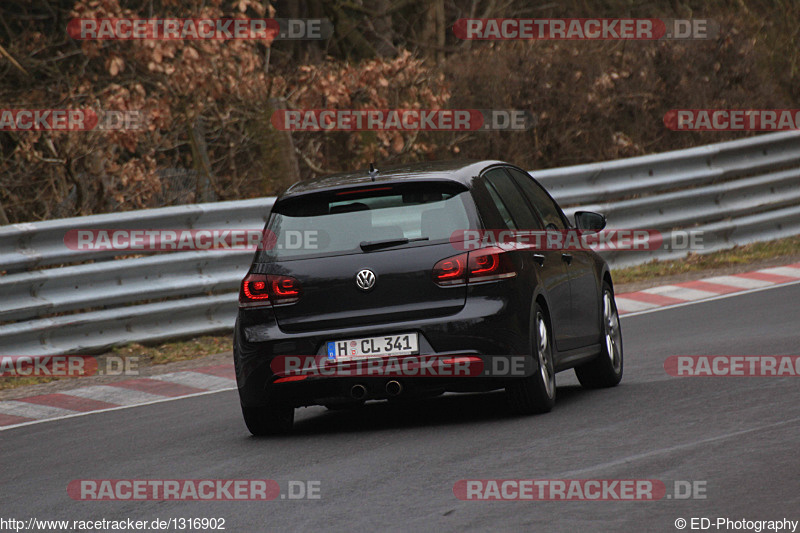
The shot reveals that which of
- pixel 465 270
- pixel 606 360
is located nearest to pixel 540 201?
pixel 606 360

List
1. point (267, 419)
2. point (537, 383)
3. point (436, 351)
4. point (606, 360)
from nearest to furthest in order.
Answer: point (436, 351)
point (537, 383)
point (267, 419)
point (606, 360)

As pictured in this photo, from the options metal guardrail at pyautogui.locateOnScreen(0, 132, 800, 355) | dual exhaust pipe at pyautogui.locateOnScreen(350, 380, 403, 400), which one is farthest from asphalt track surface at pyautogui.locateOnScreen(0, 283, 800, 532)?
metal guardrail at pyautogui.locateOnScreen(0, 132, 800, 355)

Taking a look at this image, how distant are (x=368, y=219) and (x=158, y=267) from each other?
541cm

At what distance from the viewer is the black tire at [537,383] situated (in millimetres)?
8336

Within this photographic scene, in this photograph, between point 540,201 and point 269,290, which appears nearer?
point 269,290

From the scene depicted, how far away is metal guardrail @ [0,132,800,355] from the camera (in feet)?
41.3

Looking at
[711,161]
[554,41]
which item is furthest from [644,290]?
[554,41]

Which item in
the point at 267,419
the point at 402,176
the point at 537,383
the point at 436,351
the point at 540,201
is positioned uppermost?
the point at 402,176

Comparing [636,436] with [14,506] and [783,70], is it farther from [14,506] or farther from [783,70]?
[783,70]

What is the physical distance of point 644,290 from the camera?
50.3 feet

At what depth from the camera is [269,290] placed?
8391mm

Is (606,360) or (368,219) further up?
(368,219)

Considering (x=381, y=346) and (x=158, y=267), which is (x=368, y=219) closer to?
(x=381, y=346)

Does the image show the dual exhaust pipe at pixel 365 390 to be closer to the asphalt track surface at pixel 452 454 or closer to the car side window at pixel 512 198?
the asphalt track surface at pixel 452 454
